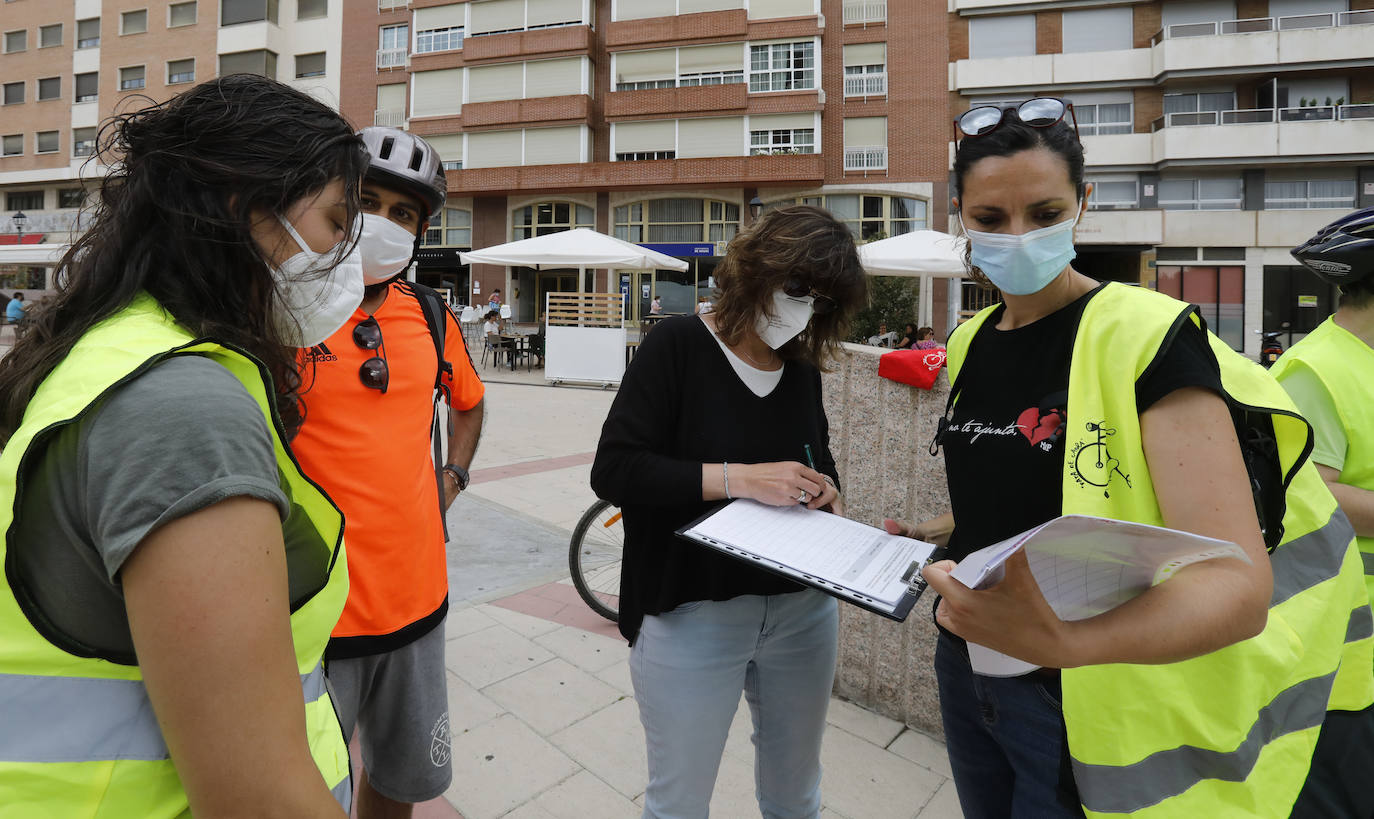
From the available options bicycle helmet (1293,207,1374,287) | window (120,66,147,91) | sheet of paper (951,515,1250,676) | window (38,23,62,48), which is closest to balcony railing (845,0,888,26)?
bicycle helmet (1293,207,1374,287)

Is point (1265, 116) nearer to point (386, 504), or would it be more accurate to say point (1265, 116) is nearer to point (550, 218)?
point (550, 218)

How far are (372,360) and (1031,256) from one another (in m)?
1.57

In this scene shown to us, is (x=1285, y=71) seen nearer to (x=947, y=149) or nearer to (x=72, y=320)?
(x=947, y=149)

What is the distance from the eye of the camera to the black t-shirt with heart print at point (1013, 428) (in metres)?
1.29

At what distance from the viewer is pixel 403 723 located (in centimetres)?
187

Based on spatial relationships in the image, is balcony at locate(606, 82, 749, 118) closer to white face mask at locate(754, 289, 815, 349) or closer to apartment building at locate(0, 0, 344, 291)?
Answer: apartment building at locate(0, 0, 344, 291)

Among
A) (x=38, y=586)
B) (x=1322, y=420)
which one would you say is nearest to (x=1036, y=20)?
(x=1322, y=420)

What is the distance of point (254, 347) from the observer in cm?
94

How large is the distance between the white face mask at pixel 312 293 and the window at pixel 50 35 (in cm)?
4897

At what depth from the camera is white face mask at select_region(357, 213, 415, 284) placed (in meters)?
1.98

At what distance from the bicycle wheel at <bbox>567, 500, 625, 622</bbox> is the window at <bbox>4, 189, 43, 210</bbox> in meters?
45.7

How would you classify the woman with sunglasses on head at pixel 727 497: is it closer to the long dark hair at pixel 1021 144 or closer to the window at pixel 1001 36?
the long dark hair at pixel 1021 144

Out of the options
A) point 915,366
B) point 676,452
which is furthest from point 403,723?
point 915,366

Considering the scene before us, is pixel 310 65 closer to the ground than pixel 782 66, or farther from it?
farther from it
